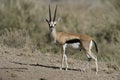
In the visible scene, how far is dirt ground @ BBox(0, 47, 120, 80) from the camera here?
522 inches

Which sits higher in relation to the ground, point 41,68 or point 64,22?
point 64,22

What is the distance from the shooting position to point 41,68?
47.2ft

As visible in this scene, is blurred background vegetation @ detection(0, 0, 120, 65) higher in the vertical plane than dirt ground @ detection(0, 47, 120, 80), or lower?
higher

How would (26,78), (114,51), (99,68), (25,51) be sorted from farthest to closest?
(114,51)
(25,51)
(99,68)
(26,78)

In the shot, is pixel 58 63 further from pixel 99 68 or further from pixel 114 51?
pixel 114 51

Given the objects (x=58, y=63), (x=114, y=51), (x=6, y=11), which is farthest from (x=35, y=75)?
(x=6, y=11)

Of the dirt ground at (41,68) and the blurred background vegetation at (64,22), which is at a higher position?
the blurred background vegetation at (64,22)

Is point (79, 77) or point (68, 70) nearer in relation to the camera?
point (79, 77)

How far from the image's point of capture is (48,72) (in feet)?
45.1

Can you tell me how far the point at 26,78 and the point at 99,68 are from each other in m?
3.06

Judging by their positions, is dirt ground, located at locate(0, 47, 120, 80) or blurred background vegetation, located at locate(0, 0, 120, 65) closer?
dirt ground, located at locate(0, 47, 120, 80)

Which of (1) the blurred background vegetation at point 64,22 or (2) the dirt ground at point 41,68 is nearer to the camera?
(2) the dirt ground at point 41,68

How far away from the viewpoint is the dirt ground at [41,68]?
43.5 feet

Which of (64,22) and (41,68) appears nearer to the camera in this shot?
(41,68)
